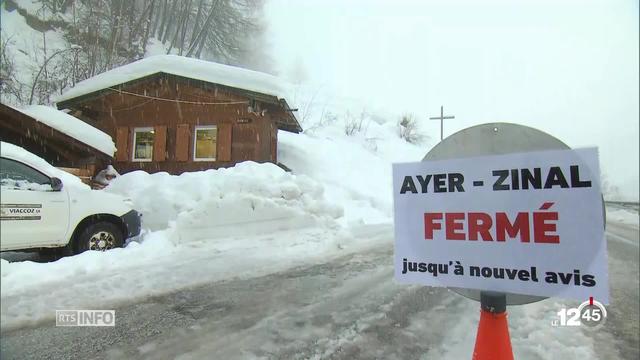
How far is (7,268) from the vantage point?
3.28 ft

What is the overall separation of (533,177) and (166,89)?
3.96 feet

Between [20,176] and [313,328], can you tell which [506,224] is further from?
[313,328]

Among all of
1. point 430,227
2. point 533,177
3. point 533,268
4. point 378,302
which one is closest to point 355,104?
point 430,227

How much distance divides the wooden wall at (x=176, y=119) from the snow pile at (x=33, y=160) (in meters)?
0.16

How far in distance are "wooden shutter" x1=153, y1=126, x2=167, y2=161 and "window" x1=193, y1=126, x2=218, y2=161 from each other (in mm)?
104

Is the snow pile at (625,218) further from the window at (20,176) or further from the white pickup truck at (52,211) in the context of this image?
the window at (20,176)

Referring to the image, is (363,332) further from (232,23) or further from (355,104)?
(232,23)

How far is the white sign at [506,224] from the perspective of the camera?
110cm

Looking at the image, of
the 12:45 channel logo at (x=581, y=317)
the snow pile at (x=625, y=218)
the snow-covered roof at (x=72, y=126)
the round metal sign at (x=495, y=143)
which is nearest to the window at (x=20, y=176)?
the snow-covered roof at (x=72, y=126)

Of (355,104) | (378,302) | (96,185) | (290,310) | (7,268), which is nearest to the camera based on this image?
(7,268)

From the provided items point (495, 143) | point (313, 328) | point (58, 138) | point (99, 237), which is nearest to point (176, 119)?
point (58, 138)

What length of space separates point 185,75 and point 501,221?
1.13 metres

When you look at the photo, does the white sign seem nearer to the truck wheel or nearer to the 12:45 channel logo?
the truck wheel

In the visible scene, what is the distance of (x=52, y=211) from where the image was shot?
1.15 meters
